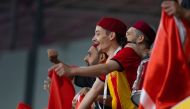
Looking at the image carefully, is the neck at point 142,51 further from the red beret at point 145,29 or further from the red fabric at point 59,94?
the red fabric at point 59,94

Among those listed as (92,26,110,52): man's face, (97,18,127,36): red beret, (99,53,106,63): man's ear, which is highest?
(97,18,127,36): red beret

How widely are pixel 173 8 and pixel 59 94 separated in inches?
92.0

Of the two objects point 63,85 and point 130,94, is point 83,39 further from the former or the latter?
point 130,94

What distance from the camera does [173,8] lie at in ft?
17.3

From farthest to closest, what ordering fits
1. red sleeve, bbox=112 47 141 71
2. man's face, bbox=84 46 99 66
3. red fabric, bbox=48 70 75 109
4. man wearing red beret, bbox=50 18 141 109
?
1. red fabric, bbox=48 70 75 109
2. man's face, bbox=84 46 99 66
3. man wearing red beret, bbox=50 18 141 109
4. red sleeve, bbox=112 47 141 71

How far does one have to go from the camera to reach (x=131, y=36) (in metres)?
6.47

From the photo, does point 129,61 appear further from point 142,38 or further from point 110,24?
point 110,24

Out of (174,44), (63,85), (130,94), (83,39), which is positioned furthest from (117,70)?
(83,39)

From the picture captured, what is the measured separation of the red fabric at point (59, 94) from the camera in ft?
24.4

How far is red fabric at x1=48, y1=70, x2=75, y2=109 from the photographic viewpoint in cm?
743

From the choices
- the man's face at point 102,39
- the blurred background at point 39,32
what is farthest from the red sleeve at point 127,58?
the blurred background at point 39,32

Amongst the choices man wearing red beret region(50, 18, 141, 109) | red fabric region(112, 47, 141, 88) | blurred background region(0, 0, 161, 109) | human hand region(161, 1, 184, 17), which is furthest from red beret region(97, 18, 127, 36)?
blurred background region(0, 0, 161, 109)

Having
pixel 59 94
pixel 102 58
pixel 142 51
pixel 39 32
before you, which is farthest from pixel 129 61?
pixel 39 32

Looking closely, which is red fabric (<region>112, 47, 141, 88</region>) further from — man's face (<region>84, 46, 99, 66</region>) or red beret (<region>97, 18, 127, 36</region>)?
man's face (<region>84, 46, 99, 66</region>)
